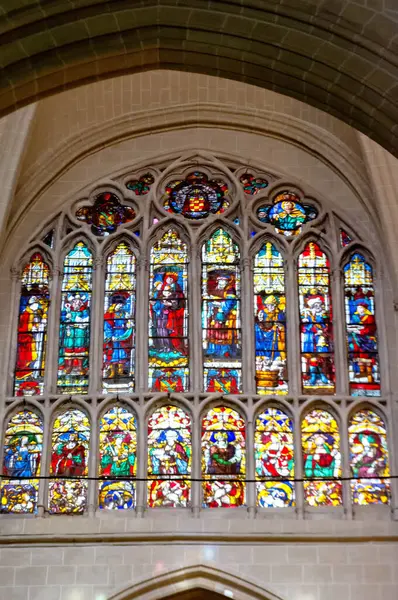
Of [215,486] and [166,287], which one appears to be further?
[166,287]

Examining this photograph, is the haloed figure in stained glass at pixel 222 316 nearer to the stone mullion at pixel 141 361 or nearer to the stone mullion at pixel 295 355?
the stone mullion at pixel 295 355

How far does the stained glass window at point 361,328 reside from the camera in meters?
15.0

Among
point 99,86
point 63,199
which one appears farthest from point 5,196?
point 99,86

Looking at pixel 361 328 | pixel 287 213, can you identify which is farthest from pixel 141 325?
pixel 361 328

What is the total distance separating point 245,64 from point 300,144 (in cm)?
626

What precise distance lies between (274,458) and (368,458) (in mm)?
1023

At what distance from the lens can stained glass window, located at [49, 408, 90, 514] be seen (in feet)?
47.1

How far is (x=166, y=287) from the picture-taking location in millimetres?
15656

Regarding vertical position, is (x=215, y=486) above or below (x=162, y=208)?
below

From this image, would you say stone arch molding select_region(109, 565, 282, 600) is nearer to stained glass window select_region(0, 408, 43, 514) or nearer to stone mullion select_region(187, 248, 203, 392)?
stained glass window select_region(0, 408, 43, 514)

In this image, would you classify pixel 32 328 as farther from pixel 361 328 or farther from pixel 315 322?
pixel 361 328

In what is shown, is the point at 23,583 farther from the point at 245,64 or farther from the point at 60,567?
the point at 245,64

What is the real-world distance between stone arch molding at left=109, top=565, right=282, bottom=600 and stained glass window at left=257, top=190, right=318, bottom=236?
4.35 metres

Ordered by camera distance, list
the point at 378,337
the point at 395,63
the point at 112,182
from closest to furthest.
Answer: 1. the point at 395,63
2. the point at 378,337
3. the point at 112,182
